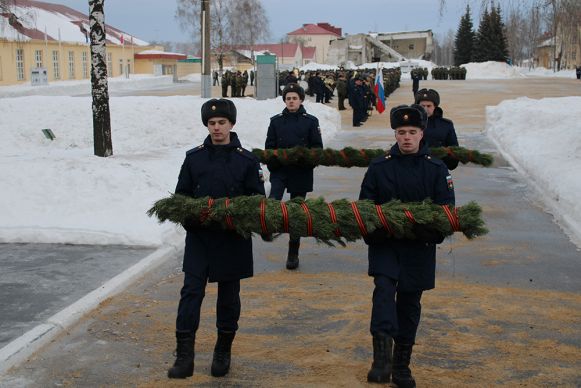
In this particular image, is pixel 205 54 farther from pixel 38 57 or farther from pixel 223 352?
pixel 38 57

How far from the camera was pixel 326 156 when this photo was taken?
7.54 meters

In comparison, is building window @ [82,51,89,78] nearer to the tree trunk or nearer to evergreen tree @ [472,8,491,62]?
evergreen tree @ [472,8,491,62]

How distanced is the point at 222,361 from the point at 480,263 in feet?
12.8

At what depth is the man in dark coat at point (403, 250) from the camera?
4.38m

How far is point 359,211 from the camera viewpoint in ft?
14.4

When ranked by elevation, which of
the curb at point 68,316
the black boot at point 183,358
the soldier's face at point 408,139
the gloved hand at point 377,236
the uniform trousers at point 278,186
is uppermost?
the soldier's face at point 408,139

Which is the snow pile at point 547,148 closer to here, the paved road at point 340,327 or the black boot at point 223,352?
the paved road at point 340,327

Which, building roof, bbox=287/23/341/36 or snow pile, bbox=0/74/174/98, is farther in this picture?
building roof, bbox=287/23/341/36

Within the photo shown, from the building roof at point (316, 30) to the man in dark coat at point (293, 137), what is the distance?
14783 centimetres

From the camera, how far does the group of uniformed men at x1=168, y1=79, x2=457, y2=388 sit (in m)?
4.41

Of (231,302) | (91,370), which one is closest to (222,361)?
(231,302)

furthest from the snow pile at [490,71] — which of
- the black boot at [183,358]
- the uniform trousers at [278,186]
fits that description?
the black boot at [183,358]

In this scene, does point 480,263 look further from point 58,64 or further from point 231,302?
point 58,64

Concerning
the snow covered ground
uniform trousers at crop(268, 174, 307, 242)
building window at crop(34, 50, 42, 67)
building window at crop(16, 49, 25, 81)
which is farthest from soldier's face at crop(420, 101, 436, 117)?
building window at crop(34, 50, 42, 67)
